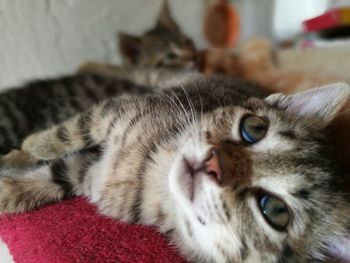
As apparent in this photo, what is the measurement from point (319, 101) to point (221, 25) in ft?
6.19

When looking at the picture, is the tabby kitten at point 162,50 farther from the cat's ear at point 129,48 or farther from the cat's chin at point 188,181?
the cat's chin at point 188,181

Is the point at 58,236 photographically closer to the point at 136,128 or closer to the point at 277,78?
the point at 136,128

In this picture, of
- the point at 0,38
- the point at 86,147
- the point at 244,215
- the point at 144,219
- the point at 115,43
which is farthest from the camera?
the point at 115,43

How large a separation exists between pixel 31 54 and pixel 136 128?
977 millimetres

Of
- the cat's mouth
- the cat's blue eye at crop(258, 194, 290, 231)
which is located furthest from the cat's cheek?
the cat's blue eye at crop(258, 194, 290, 231)

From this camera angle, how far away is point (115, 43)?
2260 mm

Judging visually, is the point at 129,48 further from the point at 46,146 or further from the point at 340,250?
the point at 340,250

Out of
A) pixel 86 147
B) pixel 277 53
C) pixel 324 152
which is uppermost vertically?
pixel 324 152

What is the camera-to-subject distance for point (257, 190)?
0.84 m

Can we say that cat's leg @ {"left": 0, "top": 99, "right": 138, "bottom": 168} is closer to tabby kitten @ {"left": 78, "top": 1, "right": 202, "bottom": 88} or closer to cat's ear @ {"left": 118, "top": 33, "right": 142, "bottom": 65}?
tabby kitten @ {"left": 78, "top": 1, "right": 202, "bottom": 88}

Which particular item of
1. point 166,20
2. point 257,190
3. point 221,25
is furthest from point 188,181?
point 221,25

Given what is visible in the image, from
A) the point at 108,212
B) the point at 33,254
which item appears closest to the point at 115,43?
the point at 108,212

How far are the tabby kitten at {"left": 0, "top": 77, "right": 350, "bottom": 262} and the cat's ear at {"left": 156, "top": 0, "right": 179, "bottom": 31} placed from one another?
1.11 metres

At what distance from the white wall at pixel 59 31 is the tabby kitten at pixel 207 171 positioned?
77cm
